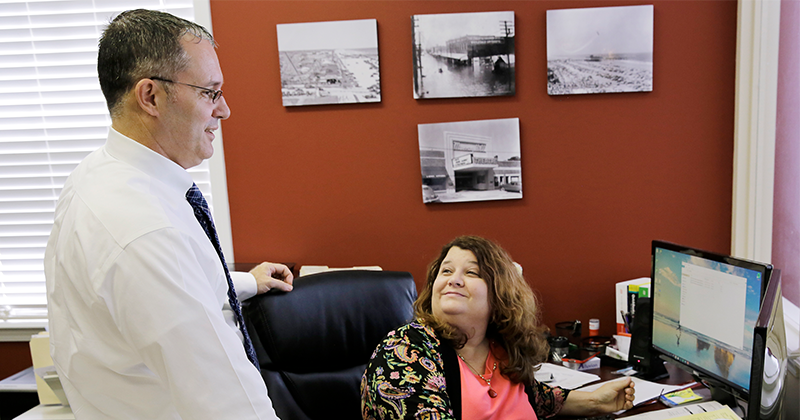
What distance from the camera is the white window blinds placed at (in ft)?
8.43

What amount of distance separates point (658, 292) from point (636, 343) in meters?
0.24

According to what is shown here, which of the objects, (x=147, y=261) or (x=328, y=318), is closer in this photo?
(x=147, y=261)

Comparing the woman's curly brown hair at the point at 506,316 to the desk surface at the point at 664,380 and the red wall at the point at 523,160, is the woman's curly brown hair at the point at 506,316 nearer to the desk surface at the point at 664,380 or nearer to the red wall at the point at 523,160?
the desk surface at the point at 664,380

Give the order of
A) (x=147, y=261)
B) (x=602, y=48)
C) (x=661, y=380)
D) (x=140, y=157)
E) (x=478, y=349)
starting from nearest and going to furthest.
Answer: (x=147, y=261) → (x=140, y=157) → (x=478, y=349) → (x=661, y=380) → (x=602, y=48)

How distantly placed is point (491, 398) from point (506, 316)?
0.25 meters

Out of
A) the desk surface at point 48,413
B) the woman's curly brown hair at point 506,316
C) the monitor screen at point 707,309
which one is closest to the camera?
the monitor screen at point 707,309

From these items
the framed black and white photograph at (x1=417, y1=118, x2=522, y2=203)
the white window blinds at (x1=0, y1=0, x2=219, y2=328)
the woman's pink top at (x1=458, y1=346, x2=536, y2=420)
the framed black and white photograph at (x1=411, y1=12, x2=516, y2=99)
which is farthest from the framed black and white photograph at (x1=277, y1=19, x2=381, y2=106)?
the woman's pink top at (x1=458, y1=346, x2=536, y2=420)

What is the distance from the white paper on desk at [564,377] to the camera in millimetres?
1963

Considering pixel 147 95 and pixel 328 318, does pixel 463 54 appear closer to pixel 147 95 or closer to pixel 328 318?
pixel 328 318

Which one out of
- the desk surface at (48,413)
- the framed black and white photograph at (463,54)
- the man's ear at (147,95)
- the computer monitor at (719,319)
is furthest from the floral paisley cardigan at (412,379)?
the desk surface at (48,413)

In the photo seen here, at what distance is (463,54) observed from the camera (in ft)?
8.06

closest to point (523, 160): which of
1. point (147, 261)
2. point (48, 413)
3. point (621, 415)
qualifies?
point (621, 415)

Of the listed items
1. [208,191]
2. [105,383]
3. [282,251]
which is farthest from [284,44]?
[105,383]

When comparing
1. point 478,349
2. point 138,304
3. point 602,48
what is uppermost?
point 602,48
